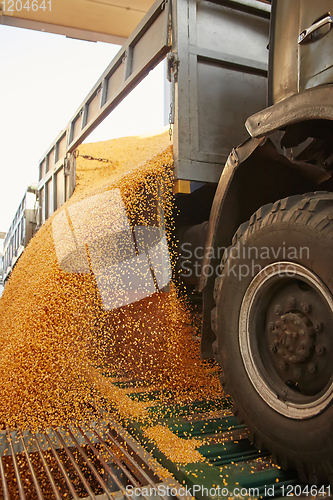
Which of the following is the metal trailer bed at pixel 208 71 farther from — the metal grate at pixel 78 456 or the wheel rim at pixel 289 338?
the metal grate at pixel 78 456

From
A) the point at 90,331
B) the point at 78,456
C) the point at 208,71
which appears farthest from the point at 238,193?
the point at 78,456

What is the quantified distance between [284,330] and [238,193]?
81 cm

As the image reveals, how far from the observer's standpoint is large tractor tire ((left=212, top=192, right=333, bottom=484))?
130 cm

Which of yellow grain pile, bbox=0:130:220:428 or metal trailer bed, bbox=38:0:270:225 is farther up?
metal trailer bed, bbox=38:0:270:225

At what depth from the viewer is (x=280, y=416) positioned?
1.43 metres

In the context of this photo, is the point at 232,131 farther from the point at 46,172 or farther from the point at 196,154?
the point at 46,172

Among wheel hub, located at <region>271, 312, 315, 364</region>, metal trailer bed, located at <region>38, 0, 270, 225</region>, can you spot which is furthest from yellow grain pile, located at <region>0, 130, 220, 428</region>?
wheel hub, located at <region>271, 312, 315, 364</region>

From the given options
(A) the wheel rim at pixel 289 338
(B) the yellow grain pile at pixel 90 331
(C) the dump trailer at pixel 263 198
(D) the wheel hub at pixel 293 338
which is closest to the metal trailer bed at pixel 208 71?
(C) the dump trailer at pixel 263 198

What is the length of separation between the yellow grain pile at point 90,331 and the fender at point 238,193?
590 millimetres

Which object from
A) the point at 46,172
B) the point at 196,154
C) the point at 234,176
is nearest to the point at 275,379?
the point at 234,176

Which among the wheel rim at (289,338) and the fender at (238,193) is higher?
the fender at (238,193)

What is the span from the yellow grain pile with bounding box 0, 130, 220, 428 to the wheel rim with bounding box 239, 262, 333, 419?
0.99m

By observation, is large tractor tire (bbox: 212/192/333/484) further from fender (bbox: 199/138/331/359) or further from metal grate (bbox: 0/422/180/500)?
metal grate (bbox: 0/422/180/500)

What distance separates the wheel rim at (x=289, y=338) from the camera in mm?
1342
